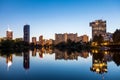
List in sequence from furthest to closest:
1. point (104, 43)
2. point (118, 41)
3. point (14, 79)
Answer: point (104, 43), point (118, 41), point (14, 79)

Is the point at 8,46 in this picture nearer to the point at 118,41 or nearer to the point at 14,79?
the point at 118,41

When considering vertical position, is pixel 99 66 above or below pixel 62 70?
above

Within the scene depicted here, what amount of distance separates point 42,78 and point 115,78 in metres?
5.93

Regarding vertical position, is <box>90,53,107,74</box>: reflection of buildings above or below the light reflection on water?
above

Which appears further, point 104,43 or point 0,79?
point 104,43

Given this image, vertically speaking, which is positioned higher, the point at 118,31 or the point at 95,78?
the point at 118,31

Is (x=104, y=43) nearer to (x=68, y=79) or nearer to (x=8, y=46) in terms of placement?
(x=8, y=46)

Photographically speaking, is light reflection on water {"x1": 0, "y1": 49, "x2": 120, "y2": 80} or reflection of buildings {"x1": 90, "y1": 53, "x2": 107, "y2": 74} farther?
reflection of buildings {"x1": 90, "y1": 53, "x2": 107, "y2": 74}

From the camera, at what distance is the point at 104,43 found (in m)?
150

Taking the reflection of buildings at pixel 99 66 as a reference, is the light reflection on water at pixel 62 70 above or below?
below

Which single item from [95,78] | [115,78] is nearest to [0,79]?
[95,78]

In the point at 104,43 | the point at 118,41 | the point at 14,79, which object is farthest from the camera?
the point at 104,43

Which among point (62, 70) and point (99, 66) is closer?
point (62, 70)

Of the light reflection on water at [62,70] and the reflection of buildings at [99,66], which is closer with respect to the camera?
the light reflection on water at [62,70]
